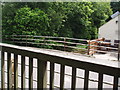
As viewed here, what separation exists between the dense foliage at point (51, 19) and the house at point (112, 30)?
43.3 inches

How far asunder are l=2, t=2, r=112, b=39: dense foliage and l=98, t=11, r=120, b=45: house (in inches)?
43.3

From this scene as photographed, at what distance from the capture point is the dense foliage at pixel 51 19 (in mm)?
9719

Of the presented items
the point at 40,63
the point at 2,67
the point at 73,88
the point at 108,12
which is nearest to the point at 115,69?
the point at 73,88

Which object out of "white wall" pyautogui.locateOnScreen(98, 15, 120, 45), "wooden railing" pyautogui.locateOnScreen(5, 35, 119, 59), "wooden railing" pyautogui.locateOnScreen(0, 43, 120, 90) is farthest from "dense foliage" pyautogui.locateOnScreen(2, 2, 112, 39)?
"wooden railing" pyautogui.locateOnScreen(0, 43, 120, 90)

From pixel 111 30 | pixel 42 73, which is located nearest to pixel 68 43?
pixel 111 30

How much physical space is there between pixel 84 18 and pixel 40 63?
1070 cm

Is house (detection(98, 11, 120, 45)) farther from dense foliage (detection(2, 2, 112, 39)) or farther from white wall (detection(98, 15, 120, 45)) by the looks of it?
dense foliage (detection(2, 2, 112, 39))

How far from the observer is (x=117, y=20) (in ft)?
33.4

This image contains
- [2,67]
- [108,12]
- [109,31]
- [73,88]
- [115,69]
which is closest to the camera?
[115,69]

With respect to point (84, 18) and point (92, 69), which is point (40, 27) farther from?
point (92, 69)

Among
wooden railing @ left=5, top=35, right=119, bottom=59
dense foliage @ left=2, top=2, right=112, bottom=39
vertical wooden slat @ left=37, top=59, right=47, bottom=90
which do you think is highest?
dense foliage @ left=2, top=2, right=112, bottom=39

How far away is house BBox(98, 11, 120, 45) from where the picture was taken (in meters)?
10.3

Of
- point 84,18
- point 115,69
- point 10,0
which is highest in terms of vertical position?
point 10,0

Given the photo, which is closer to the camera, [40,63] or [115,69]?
[115,69]
